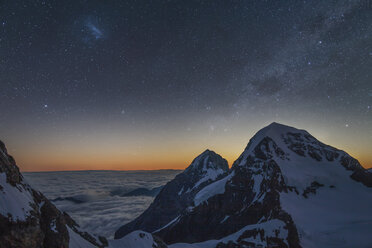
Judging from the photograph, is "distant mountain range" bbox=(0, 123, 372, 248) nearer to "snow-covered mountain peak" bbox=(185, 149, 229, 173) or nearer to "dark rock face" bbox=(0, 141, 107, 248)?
"dark rock face" bbox=(0, 141, 107, 248)

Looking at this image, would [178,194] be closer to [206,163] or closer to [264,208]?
[206,163]

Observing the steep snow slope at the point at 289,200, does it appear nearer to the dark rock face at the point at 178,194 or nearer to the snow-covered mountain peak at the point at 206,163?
the dark rock face at the point at 178,194

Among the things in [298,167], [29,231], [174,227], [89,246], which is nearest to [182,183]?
[174,227]

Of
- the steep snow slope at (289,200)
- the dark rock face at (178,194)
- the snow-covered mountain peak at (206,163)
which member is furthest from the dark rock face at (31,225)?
the snow-covered mountain peak at (206,163)

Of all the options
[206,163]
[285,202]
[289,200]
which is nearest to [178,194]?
[206,163]

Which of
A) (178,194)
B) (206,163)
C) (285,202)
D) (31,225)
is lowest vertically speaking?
(178,194)

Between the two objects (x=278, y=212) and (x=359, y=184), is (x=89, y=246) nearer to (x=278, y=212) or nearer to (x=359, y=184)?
(x=278, y=212)
